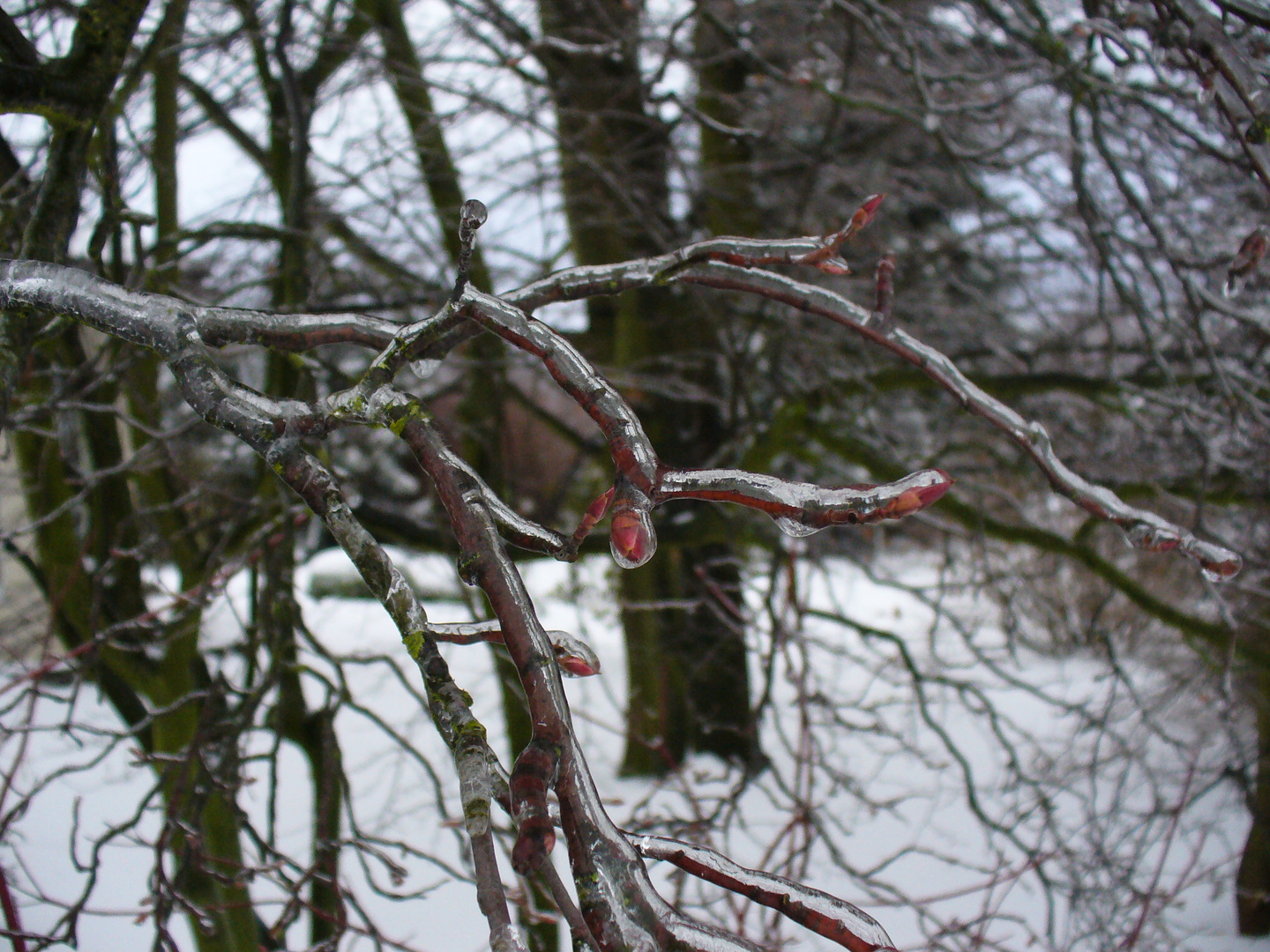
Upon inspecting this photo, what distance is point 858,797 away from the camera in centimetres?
336

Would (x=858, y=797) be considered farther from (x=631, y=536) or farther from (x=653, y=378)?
(x=631, y=536)

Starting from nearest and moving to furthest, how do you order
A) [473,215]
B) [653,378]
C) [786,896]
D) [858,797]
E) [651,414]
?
1. [786,896]
2. [473,215]
3. [858,797]
4. [653,378]
5. [651,414]

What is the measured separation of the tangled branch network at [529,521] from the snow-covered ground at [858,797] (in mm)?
1596

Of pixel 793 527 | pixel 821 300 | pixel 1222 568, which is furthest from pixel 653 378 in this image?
pixel 793 527

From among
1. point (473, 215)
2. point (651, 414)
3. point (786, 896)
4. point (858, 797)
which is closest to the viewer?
point (786, 896)

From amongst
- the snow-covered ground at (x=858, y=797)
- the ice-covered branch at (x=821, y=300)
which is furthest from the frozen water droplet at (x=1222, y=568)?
the snow-covered ground at (x=858, y=797)

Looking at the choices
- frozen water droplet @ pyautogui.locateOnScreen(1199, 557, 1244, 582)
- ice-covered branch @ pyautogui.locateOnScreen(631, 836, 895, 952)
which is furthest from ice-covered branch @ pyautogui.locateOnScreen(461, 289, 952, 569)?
frozen water droplet @ pyautogui.locateOnScreen(1199, 557, 1244, 582)

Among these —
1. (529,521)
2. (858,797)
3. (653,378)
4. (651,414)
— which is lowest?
(529,521)

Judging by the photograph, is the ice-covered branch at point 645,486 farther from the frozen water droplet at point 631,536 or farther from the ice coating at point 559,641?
the ice coating at point 559,641

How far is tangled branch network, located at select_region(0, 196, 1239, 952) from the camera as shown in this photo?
2.11 feet

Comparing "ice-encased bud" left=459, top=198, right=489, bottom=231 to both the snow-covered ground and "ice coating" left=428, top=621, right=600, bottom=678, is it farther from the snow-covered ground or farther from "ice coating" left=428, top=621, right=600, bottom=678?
the snow-covered ground

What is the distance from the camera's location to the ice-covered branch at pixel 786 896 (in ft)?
2.13

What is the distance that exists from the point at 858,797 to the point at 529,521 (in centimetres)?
293

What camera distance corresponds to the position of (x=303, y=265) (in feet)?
11.1
